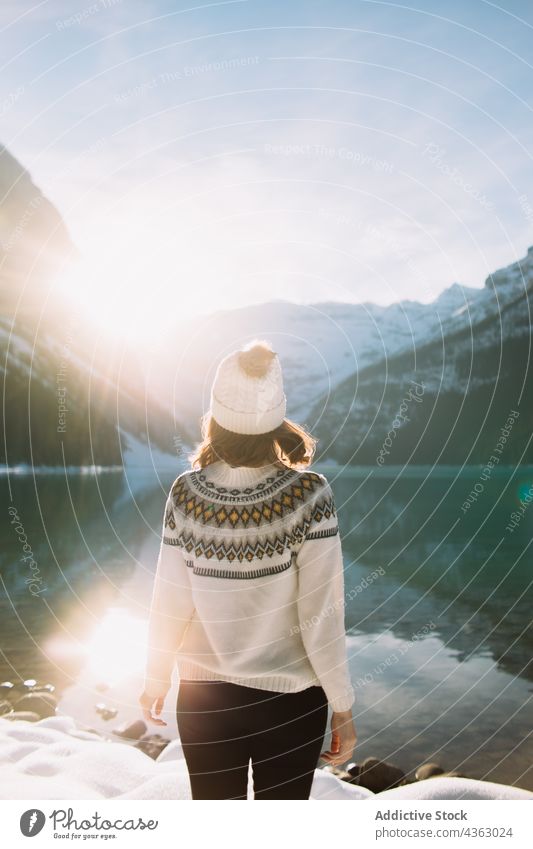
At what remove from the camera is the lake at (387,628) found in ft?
27.2

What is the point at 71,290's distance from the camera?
6488 centimetres

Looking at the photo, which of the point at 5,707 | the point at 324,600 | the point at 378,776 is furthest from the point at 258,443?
the point at 5,707

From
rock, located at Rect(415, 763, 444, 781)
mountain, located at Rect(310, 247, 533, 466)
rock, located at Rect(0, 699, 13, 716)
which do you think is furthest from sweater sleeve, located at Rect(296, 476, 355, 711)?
mountain, located at Rect(310, 247, 533, 466)

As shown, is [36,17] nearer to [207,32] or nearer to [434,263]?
[207,32]

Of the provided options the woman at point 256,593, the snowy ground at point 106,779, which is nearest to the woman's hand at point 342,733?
the woman at point 256,593

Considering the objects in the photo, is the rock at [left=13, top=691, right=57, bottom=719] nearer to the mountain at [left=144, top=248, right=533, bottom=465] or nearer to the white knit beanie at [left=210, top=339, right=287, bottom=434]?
the white knit beanie at [left=210, top=339, right=287, bottom=434]

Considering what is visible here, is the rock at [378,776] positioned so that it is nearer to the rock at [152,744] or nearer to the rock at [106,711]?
the rock at [152,744]

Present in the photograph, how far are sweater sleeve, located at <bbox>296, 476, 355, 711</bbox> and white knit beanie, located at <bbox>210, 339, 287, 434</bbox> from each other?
1.05 feet

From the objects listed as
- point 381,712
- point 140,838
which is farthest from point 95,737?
point 381,712

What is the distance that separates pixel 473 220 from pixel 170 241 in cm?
213

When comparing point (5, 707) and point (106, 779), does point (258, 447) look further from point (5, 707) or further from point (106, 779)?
point (5, 707)

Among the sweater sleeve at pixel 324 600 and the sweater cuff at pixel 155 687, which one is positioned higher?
the sweater sleeve at pixel 324 600

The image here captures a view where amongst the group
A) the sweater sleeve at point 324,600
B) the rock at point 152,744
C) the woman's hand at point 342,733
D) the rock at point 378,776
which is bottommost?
the rock at point 152,744

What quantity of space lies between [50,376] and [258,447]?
162 feet
